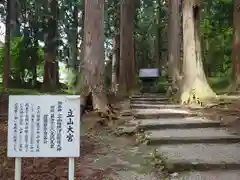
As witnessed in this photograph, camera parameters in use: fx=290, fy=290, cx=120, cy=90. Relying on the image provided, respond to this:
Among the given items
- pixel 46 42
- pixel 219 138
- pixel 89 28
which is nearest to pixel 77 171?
pixel 219 138

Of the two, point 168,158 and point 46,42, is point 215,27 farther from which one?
point 168,158

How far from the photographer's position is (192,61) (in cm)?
941

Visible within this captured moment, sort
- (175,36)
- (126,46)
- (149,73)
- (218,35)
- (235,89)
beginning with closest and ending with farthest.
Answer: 1. (235,89)
2. (175,36)
3. (126,46)
4. (149,73)
5. (218,35)

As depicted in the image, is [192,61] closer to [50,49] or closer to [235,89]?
[235,89]

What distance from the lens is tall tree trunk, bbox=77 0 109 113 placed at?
7.04 meters

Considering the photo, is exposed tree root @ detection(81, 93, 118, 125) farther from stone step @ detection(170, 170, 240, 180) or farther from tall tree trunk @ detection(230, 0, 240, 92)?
tall tree trunk @ detection(230, 0, 240, 92)

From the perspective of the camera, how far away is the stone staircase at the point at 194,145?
151 inches

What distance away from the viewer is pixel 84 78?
709cm

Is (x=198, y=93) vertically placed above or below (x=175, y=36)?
below

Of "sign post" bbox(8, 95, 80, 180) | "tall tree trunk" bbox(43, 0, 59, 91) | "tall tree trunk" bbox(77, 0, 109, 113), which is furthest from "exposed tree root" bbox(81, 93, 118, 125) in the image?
"tall tree trunk" bbox(43, 0, 59, 91)

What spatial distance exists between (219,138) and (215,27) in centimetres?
1631

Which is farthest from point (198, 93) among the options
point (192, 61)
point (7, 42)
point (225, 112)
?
point (7, 42)

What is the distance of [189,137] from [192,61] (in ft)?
15.6

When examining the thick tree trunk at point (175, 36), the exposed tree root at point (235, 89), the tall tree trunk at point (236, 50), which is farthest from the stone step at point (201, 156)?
the thick tree trunk at point (175, 36)
